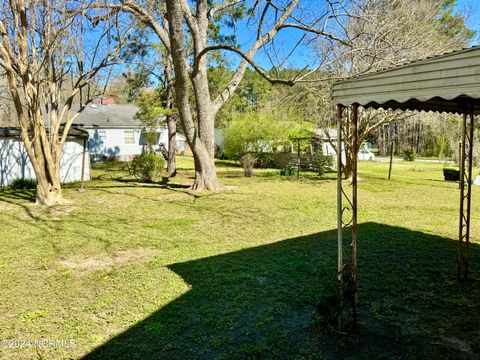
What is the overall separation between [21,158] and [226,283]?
538 inches

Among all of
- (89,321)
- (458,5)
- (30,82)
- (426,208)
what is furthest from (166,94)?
(458,5)

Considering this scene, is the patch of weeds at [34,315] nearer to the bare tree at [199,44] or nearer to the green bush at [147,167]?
the bare tree at [199,44]

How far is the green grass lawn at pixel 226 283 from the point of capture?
11.1 feet

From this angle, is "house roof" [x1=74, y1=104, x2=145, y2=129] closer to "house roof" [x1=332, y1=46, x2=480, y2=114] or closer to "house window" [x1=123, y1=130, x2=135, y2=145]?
"house window" [x1=123, y1=130, x2=135, y2=145]

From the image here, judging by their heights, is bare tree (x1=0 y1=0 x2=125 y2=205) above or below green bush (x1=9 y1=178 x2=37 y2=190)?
above

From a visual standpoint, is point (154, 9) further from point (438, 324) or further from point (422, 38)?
point (438, 324)

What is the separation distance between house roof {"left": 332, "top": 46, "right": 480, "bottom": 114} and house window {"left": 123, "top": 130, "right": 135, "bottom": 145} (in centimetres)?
2605

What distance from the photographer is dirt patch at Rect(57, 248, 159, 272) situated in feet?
18.4

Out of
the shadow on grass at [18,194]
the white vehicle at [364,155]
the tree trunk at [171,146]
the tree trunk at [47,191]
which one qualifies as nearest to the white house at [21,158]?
the shadow on grass at [18,194]

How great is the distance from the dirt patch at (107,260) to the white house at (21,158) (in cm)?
1018

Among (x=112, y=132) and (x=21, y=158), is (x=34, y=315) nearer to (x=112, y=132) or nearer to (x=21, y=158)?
(x=21, y=158)

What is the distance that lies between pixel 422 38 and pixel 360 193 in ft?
18.8

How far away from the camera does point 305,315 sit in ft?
12.8

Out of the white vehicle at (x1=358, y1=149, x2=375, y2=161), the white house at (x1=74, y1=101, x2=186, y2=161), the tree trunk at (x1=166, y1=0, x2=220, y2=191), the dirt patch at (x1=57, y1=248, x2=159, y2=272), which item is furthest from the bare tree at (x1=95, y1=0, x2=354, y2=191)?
the white vehicle at (x1=358, y1=149, x2=375, y2=161)
